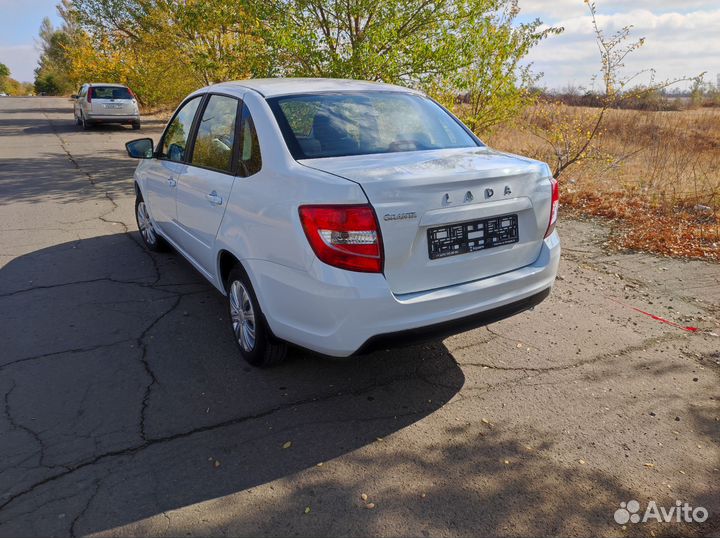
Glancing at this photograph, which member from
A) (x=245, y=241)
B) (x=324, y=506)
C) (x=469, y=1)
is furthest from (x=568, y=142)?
(x=324, y=506)

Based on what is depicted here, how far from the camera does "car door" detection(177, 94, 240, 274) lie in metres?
3.74

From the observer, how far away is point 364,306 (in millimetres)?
2777

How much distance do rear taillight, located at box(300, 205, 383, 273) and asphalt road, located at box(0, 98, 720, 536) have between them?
0.97 meters

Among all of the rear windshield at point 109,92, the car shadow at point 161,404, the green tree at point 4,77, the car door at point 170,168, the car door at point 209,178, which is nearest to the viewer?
the car shadow at point 161,404

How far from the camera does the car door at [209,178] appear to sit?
12.3ft

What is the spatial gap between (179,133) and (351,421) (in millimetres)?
3037

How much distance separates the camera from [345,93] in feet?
12.9

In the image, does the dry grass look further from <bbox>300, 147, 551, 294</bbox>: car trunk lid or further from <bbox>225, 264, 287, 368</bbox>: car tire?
<bbox>225, 264, 287, 368</bbox>: car tire

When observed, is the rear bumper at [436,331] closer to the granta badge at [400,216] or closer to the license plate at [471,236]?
the license plate at [471,236]

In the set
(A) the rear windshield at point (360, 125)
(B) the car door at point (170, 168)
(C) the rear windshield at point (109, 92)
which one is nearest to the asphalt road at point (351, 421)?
(B) the car door at point (170, 168)

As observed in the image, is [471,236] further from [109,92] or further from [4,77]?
[4,77]

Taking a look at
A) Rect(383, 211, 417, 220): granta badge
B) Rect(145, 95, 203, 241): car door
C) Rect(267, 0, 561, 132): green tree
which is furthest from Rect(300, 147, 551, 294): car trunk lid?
Rect(267, 0, 561, 132): green tree

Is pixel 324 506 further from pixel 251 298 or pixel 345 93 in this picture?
pixel 345 93

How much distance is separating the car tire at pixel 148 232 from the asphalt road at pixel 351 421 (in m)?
0.86
